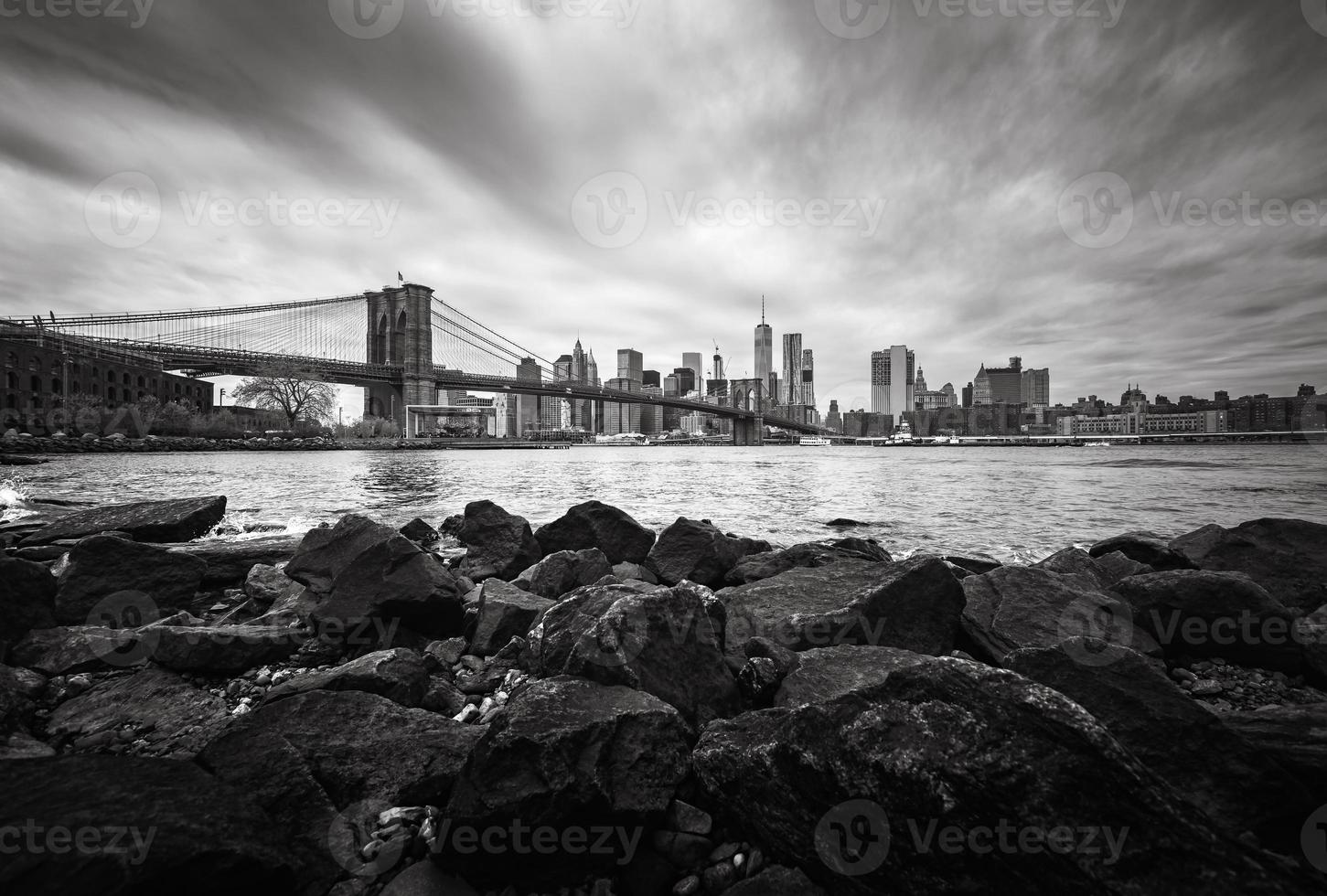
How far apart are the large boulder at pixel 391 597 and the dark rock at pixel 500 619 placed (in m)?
0.36

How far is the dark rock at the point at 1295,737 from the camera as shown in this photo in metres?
2.48

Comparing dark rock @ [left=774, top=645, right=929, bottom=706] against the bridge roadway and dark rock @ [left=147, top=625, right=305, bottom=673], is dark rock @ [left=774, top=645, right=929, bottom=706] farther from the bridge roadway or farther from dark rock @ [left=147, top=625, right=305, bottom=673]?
the bridge roadway

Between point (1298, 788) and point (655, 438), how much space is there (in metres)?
145

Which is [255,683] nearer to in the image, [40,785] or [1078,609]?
[40,785]

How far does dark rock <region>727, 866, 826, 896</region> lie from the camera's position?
223 cm

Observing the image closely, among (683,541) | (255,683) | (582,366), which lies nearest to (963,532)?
(683,541)

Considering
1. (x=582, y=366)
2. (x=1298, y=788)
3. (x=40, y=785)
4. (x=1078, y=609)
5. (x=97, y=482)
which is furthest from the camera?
(x=582, y=366)

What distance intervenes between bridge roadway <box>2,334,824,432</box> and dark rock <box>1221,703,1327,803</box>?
65.9 meters

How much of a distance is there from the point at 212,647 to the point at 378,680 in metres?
1.69

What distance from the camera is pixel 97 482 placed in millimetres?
19984

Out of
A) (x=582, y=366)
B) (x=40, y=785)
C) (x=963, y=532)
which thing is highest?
(x=582, y=366)

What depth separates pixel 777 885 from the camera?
2266 mm

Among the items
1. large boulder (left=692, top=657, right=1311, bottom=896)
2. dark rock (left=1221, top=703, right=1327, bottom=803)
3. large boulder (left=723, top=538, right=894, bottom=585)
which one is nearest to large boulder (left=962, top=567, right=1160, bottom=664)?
dark rock (left=1221, top=703, right=1327, bottom=803)

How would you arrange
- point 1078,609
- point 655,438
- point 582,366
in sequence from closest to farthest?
point 1078,609 < point 582,366 < point 655,438
